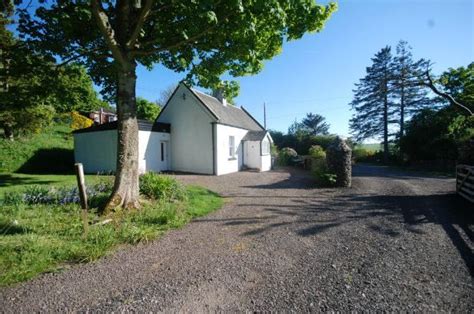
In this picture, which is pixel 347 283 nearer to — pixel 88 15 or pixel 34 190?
pixel 34 190

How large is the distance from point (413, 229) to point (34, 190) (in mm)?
10815

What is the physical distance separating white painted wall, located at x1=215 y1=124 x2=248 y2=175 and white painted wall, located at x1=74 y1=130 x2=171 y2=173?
430 cm

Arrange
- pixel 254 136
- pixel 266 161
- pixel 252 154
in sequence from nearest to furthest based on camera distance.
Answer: pixel 252 154, pixel 254 136, pixel 266 161

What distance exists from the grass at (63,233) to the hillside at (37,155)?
1367cm

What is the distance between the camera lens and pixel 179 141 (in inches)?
709

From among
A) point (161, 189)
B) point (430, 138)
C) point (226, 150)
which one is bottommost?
point (161, 189)

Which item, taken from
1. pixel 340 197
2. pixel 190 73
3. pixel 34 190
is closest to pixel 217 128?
pixel 190 73

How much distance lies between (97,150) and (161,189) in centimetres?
1167

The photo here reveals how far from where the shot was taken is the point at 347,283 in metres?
3.40

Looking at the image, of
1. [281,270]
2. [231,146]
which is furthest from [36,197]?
[231,146]

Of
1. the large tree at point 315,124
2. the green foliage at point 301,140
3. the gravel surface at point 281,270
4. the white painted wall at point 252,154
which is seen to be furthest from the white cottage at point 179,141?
the large tree at point 315,124

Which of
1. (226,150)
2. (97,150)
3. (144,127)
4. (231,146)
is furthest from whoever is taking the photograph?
(231,146)

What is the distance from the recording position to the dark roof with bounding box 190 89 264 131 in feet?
61.2

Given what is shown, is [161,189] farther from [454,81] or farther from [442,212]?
[454,81]
